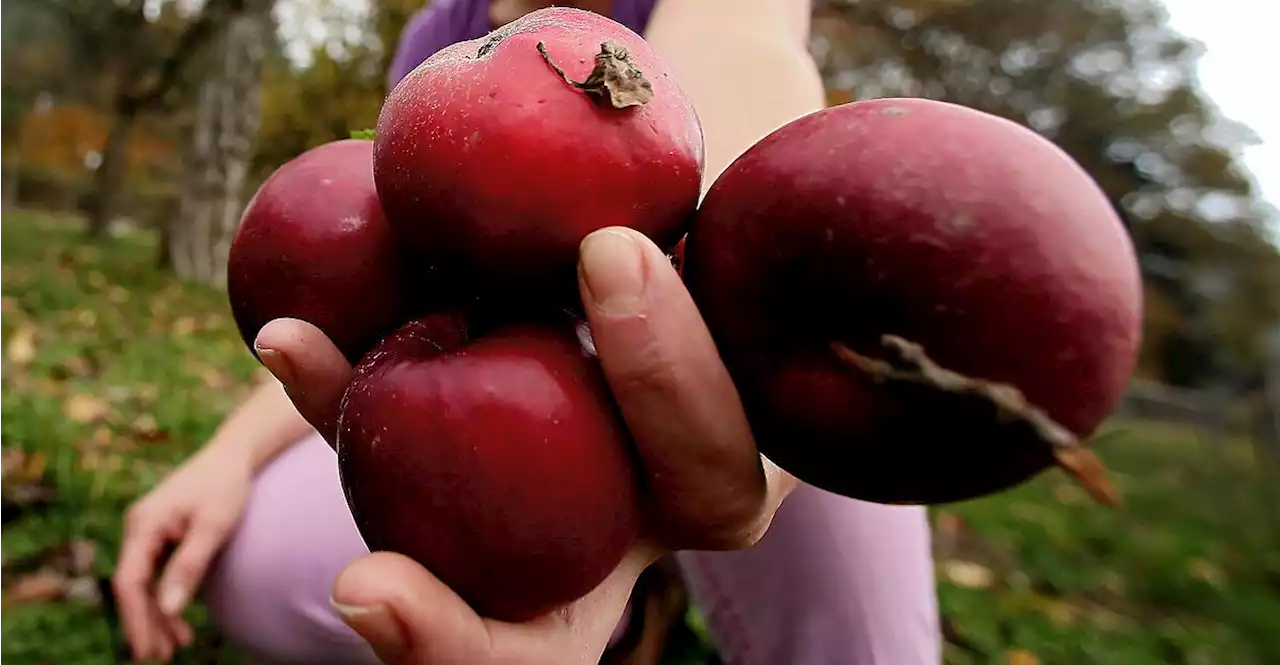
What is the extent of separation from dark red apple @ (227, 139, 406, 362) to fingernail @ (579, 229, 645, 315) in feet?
0.79

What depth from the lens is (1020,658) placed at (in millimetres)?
2701

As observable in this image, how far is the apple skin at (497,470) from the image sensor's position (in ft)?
2.22

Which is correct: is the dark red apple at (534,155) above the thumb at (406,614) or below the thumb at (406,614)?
above

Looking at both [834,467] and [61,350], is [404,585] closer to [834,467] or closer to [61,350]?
[834,467]

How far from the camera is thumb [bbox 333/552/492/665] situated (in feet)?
2.11

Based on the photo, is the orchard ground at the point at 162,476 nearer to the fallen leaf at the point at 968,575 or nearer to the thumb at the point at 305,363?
the fallen leaf at the point at 968,575

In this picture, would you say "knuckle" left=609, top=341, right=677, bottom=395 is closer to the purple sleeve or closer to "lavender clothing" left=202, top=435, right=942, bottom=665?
"lavender clothing" left=202, top=435, right=942, bottom=665

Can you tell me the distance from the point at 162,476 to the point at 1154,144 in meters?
12.7

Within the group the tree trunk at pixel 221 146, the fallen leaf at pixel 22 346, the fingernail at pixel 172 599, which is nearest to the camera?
the fingernail at pixel 172 599

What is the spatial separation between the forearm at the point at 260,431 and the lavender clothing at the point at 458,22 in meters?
0.65

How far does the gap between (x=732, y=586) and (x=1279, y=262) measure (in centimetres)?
1162

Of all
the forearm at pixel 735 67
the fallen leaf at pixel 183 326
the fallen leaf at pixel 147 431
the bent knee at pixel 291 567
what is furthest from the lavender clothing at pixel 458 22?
the fallen leaf at pixel 183 326

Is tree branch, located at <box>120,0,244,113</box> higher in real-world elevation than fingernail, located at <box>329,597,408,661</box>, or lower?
lower

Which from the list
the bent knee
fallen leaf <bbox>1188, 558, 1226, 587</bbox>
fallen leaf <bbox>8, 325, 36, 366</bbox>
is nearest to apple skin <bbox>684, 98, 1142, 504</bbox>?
the bent knee
